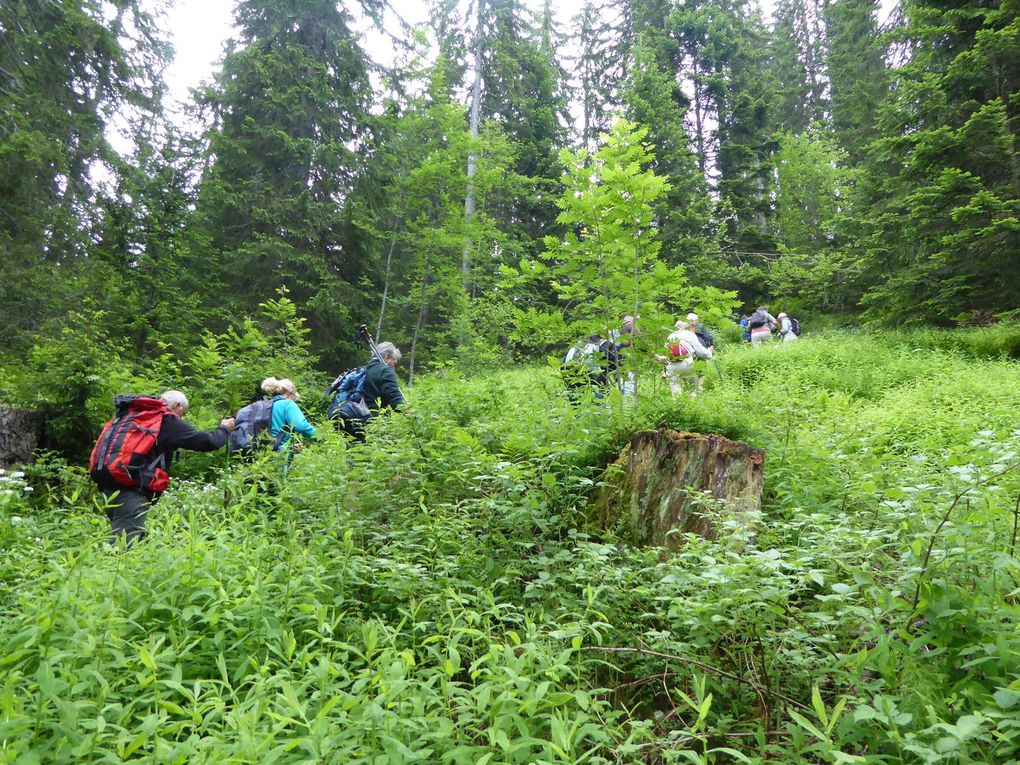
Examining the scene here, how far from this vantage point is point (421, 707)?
203cm

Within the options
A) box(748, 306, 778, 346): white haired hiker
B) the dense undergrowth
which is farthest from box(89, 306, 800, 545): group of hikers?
box(748, 306, 778, 346): white haired hiker

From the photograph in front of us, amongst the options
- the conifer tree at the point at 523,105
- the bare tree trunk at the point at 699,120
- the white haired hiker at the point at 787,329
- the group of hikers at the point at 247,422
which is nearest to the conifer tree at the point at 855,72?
the bare tree trunk at the point at 699,120

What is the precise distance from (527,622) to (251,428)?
4.80 m

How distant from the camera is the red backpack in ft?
15.7

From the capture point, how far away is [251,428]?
630cm

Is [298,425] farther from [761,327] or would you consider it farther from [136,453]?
[761,327]

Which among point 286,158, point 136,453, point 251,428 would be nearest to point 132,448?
point 136,453

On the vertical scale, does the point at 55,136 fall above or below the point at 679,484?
above

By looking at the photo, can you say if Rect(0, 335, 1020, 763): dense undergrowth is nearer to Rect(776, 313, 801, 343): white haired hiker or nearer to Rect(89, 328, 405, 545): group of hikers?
Rect(89, 328, 405, 545): group of hikers

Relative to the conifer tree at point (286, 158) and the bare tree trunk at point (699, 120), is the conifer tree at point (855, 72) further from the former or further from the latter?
Result: the conifer tree at point (286, 158)

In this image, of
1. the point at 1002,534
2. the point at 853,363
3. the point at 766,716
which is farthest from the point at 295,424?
the point at 853,363

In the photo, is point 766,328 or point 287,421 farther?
point 766,328

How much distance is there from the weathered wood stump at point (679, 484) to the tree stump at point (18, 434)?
24.4ft

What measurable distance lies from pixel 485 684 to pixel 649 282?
160 inches
